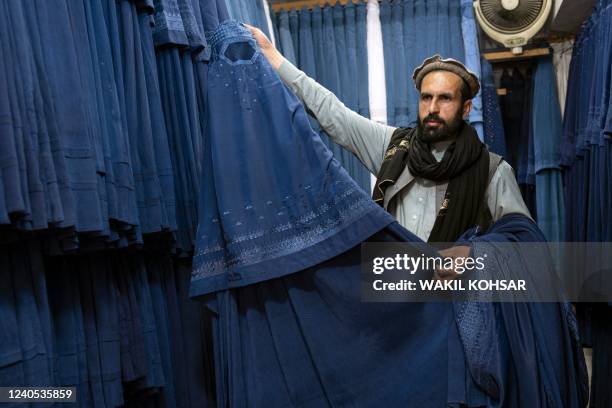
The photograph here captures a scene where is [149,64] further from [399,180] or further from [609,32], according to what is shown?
[609,32]

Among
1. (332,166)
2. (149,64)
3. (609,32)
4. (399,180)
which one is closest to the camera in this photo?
(332,166)

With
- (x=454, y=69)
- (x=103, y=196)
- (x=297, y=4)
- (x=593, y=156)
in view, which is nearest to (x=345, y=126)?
(x=454, y=69)

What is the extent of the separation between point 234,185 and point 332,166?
11.0 inches

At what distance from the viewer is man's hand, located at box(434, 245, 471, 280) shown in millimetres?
1694

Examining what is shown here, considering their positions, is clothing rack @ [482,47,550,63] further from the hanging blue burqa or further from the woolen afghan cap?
the hanging blue burqa

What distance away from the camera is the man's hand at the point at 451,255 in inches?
66.7

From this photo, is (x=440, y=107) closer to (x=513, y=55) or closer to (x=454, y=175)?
(x=454, y=175)

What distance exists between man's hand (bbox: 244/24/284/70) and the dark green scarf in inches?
21.0

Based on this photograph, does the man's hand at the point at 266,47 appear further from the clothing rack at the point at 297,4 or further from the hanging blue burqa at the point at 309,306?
the clothing rack at the point at 297,4

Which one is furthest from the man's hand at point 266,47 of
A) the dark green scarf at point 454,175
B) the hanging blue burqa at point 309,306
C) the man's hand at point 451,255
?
the man's hand at point 451,255

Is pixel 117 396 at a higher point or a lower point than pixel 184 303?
lower

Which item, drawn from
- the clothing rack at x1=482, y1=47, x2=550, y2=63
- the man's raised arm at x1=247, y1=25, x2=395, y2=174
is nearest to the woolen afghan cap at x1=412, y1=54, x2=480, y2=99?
the man's raised arm at x1=247, y1=25, x2=395, y2=174

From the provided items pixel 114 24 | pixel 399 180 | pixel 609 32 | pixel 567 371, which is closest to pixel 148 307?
pixel 114 24

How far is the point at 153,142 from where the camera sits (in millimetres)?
1817
